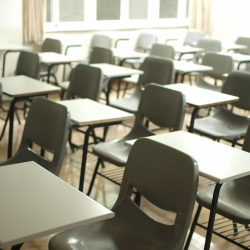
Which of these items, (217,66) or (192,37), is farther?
(192,37)

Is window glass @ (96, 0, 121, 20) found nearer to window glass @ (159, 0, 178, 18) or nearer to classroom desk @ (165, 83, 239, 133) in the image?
window glass @ (159, 0, 178, 18)

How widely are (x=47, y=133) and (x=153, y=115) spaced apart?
1.01m

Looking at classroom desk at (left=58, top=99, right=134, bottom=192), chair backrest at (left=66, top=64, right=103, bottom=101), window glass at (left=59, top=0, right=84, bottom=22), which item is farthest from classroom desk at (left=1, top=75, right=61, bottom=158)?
Answer: window glass at (left=59, top=0, right=84, bottom=22)

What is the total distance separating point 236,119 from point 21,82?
1.96m

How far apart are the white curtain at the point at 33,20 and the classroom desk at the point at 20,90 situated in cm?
260

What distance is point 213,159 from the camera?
260cm

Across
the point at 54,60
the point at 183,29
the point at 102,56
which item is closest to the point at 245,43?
the point at 183,29

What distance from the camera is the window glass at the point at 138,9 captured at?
8.41 metres

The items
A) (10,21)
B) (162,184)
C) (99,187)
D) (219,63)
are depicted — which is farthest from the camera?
(10,21)

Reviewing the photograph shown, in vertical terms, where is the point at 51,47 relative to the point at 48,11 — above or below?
below

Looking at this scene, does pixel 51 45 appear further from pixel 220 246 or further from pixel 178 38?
pixel 220 246

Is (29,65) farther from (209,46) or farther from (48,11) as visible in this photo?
(209,46)

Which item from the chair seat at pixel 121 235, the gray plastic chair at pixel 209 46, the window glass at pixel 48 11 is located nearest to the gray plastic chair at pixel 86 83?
the chair seat at pixel 121 235

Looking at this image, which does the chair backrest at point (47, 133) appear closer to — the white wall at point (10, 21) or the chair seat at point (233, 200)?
the chair seat at point (233, 200)
